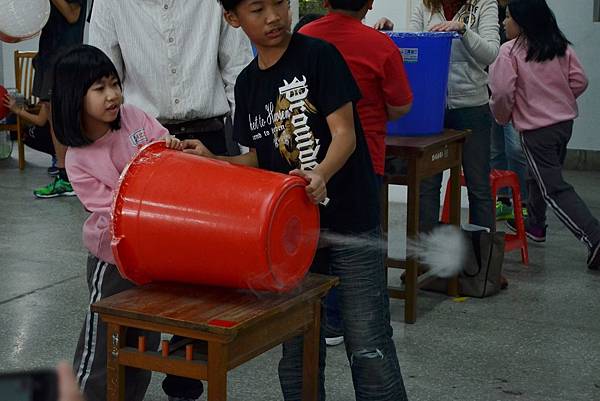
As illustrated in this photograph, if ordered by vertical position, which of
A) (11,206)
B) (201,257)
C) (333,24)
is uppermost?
(333,24)

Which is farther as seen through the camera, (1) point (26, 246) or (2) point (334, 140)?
(1) point (26, 246)

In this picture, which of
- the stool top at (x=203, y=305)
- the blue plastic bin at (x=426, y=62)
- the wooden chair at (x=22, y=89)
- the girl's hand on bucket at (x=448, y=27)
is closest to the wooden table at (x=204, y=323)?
the stool top at (x=203, y=305)

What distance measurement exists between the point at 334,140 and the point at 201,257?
50 centimetres

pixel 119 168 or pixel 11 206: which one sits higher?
pixel 119 168

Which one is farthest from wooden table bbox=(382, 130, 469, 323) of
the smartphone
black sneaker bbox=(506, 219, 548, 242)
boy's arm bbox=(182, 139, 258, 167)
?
the smartphone

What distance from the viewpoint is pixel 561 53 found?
5.14m

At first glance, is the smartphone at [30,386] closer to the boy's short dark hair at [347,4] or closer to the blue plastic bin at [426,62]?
the boy's short dark hair at [347,4]

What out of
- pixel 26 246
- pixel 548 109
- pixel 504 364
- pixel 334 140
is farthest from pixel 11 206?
pixel 334 140

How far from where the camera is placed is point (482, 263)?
4531mm

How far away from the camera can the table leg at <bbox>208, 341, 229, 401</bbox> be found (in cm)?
194

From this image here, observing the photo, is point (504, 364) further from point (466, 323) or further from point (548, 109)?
point (548, 109)

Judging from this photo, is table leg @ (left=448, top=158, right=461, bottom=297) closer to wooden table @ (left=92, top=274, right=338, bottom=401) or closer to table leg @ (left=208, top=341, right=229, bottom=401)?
wooden table @ (left=92, top=274, right=338, bottom=401)

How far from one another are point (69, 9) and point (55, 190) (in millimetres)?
1545

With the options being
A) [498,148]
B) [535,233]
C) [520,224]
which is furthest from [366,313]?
[498,148]
